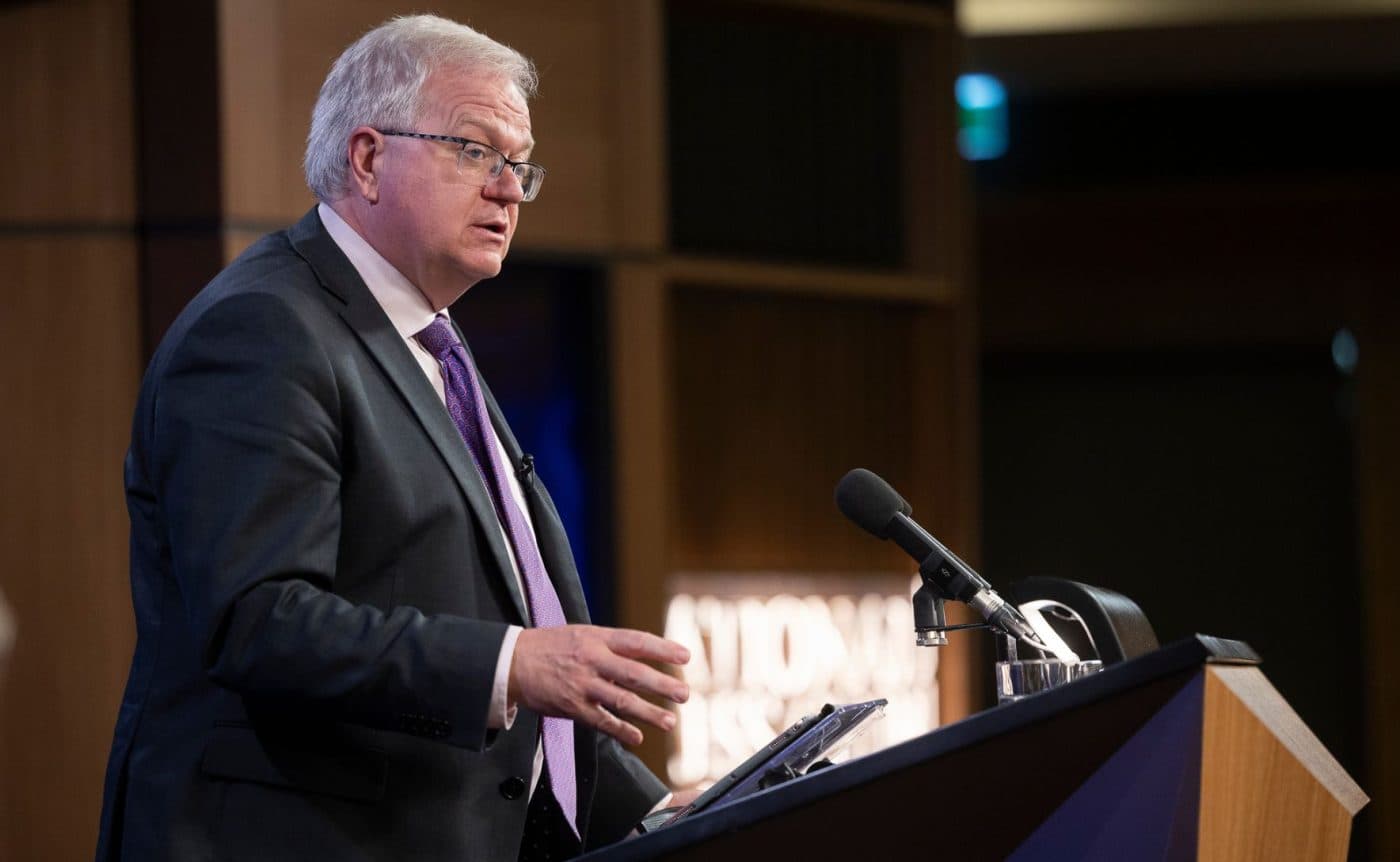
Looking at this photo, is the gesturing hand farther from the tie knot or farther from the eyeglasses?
the eyeglasses

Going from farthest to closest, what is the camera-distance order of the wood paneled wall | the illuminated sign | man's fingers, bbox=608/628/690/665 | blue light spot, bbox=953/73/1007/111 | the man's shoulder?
blue light spot, bbox=953/73/1007/111 < the illuminated sign < the wood paneled wall < the man's shoulder < man's fingers, bbox=608/628/690/665

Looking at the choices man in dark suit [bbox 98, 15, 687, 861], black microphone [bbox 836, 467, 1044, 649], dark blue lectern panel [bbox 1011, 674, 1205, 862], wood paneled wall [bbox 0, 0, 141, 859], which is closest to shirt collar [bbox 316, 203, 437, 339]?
man in dark suit [bbox 98, 15, 687, 861]

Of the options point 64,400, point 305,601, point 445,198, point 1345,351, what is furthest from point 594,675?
point 1345,351

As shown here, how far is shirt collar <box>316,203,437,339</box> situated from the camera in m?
1.80

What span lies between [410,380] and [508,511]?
179 millimetres

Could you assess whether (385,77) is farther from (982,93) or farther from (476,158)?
(982,93)

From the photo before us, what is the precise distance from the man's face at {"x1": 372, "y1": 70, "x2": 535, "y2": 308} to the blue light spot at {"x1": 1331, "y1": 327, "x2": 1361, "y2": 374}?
6.28m

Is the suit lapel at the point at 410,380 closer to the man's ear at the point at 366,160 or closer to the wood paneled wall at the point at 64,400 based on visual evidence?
the man's ear at the point at 366,160

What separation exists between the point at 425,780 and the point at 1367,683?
648 centimetres

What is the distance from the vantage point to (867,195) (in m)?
5.12

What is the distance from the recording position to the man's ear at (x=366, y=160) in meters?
1.83

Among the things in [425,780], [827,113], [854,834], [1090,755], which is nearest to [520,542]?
[425,780]

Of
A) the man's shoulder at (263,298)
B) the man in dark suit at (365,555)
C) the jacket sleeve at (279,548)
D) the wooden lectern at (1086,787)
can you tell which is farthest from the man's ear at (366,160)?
the wooden lectern at (1086,787)

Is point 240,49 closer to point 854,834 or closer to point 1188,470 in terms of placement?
point 854,834
